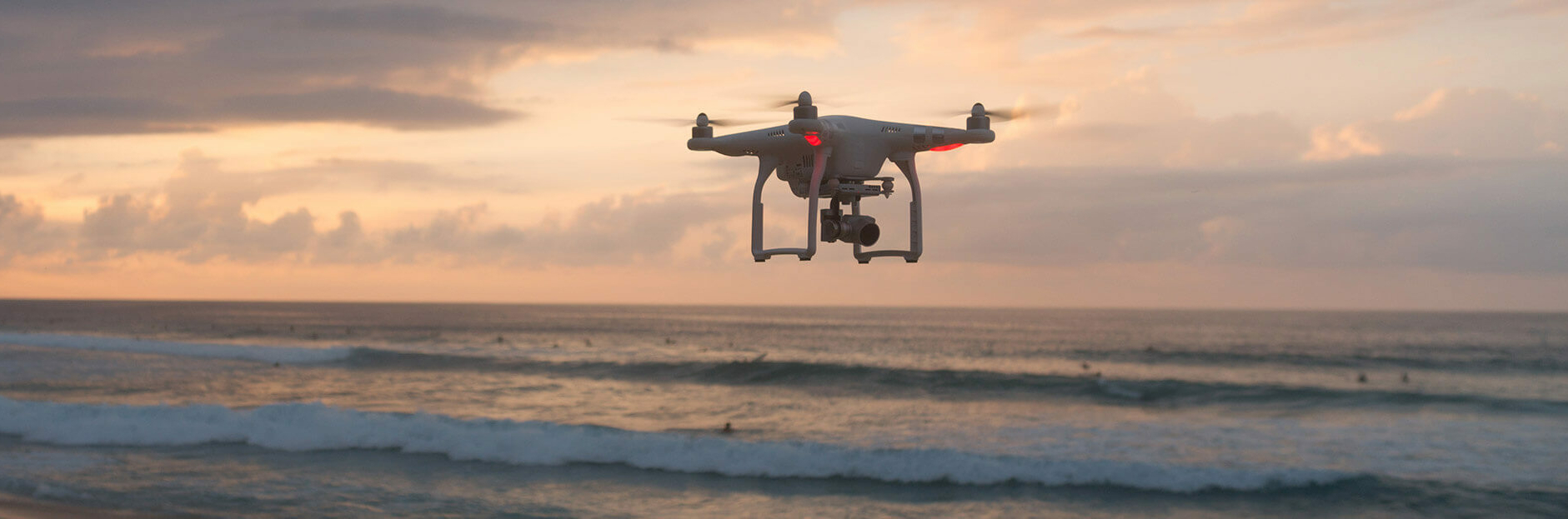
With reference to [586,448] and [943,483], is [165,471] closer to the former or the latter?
[586,448]

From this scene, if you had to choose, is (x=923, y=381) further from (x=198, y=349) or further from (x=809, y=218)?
(x=198, y=349)

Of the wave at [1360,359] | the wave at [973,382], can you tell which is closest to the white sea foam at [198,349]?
the wave at [973,382]

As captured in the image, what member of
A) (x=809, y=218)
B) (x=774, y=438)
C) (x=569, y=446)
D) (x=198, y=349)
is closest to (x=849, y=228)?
(x=809, y=218)

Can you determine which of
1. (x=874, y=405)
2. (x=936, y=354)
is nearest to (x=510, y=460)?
(x=874, y=405)

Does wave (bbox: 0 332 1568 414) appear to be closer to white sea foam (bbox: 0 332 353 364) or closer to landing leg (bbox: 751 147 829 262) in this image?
white sea foam (bbox: 0 332 353 364)

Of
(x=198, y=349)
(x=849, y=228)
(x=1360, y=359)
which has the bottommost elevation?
(x=198, y=349)
